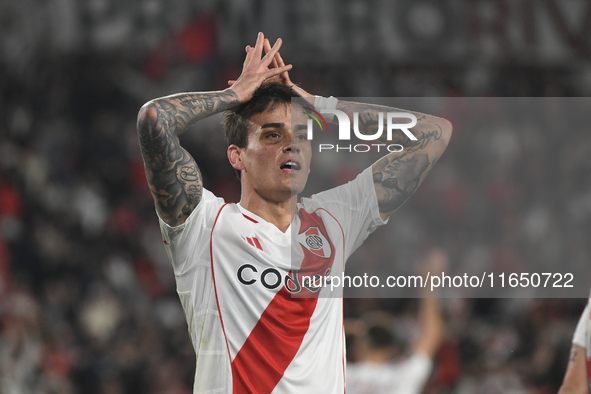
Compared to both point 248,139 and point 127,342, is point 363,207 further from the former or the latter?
point 127,342

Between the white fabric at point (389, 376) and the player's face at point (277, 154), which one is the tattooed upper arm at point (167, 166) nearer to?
the player's face at point (277, 154)

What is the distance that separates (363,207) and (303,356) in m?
0.83

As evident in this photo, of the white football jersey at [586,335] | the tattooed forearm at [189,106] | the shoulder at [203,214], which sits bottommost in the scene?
the white football jersey at [586,335]

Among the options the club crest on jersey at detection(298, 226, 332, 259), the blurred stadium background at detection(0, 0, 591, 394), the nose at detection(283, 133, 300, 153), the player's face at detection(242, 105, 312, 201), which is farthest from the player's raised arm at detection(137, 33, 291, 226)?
the blurred stadium background at detection(0, 0, 591, 394)

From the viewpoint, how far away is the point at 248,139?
289 cm

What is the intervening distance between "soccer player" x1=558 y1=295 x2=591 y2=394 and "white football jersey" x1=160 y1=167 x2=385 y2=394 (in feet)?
4.13

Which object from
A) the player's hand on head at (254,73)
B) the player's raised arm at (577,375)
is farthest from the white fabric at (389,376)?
the player's hand on head at (254,73)

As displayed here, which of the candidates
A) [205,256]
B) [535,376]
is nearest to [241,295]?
[205,256]

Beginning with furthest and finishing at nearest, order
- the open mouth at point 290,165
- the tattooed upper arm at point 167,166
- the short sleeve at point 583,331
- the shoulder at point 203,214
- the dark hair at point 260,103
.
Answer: the short sleeve at point 583,331, the dark hair at point 260,103, the open mouth at point 290,165, the shoulder at point 203,214, the tattooed upper arm at point 167,166

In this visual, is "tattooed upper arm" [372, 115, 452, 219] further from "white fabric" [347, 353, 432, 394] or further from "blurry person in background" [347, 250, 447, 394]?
"white fabric" [347, 353, 432, 394]

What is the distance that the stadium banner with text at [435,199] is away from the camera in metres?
2.93

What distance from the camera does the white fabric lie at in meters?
4.35

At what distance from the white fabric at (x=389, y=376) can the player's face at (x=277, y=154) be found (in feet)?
6.94

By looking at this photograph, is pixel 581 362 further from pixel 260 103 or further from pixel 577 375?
pixel 260 103
